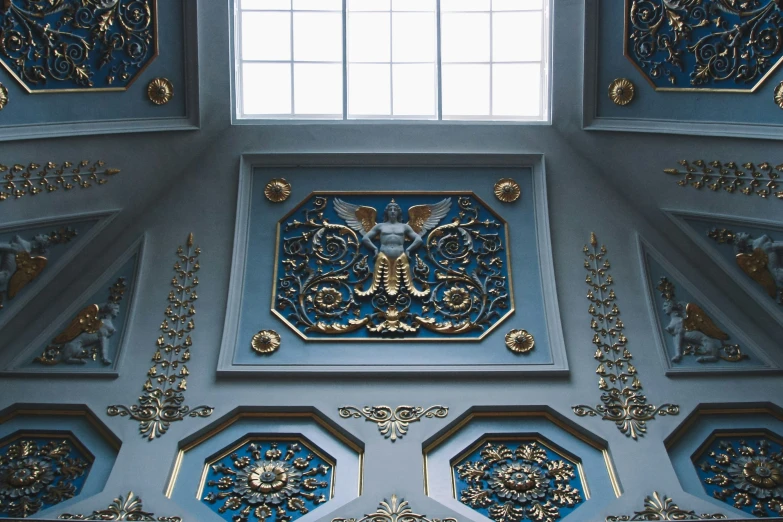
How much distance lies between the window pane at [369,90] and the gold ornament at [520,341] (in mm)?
3367

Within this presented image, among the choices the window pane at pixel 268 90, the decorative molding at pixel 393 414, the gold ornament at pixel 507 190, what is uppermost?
the window pane at pixel 268 90

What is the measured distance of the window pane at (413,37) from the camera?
12461mm

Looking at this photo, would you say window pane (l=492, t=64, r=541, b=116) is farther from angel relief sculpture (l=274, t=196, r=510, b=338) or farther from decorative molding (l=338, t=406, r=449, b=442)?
decorative molding (l=338, t=406, r=449, b=442)

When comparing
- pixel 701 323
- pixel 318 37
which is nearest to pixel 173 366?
pixel 318 37

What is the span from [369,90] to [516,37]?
1900 millimetres

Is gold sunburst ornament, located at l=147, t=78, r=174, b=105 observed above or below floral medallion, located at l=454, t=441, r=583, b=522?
above

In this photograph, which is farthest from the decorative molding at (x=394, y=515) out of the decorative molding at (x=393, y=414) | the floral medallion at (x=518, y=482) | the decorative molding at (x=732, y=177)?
the decorative molding at (x=732, y=177)

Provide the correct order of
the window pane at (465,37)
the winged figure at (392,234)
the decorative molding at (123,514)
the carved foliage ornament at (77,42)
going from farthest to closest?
the window pane at (465,37) → the winged figure at (392,234) → the carved foliage ornament at (77,42) → the decorative molding at (123,514)

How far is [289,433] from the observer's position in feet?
33.1

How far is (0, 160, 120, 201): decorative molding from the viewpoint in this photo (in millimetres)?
10195

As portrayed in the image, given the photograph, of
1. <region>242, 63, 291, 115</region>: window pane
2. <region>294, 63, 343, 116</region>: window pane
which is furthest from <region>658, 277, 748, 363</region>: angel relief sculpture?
<region>242, 63, 291, 115</region>: window pane

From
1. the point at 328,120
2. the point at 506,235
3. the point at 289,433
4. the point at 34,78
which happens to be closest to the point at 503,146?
the point at 506,235

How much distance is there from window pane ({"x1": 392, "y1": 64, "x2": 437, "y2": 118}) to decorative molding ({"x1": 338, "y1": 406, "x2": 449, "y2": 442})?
13.3 ft

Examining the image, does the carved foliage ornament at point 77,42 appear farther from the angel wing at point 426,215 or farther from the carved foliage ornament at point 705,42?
the carved foliage ornament at point 705,42
